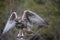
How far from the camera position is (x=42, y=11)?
2.14 m

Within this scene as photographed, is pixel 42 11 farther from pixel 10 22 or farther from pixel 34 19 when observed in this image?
pixel 10 22

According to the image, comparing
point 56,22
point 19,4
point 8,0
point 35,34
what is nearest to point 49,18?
point 56,22

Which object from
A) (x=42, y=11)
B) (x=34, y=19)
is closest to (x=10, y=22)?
(x=34, y=19)

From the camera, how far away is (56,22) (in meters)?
2.13

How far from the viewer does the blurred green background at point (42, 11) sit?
2102 millimetres

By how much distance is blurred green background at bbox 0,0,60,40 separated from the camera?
210 centimetres

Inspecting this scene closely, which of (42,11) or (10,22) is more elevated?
(42,11)

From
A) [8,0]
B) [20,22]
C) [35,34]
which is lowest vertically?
[35,34]

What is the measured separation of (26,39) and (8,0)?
0.49 m

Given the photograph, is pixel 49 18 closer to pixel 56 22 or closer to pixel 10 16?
pixel 56 22

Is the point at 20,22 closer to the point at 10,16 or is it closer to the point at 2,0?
the point at 10,16

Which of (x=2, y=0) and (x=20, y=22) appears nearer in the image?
(x=20, y=22)

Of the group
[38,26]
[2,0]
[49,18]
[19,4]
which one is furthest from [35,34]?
[2,0]

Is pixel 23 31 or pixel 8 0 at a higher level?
pixel 8 0
